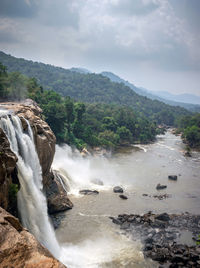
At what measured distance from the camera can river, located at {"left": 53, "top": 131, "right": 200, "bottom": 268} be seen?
16547mm

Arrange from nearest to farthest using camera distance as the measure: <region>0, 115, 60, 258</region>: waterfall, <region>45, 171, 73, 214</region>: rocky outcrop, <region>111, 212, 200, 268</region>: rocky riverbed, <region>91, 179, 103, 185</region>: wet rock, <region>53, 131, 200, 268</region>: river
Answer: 1. <region>0, 115, 60, 258</region>: waterfall
2. <region>53, 131, 200, 268</region>: river
3. <region>111, 212, 200, 268</region>: rocky riverbed
4. <region>45, 171, 73, 214</region>: rocky outcrop
5. <region>91, 179, 103, 185</region>: wet rock

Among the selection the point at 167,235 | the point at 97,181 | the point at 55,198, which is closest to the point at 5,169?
the point at 55,198

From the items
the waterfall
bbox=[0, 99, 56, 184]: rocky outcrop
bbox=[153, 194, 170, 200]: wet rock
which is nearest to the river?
bbox=[153, 194, 170, 200]: wet rock

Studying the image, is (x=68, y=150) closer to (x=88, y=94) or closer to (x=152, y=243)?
(x=152, y=243)

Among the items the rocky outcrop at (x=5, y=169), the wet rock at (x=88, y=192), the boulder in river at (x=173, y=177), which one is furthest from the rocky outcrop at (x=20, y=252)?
the boulder in river at (x=173, y=177)

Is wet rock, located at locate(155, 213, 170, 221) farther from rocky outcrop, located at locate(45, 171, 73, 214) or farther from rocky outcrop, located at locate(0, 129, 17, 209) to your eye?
rocky outcrop, located at locate(0, 129, 17, 209)

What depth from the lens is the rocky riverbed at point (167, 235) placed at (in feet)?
54.7

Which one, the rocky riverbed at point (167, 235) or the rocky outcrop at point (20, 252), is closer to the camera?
the rocky outcrop at point (20, 252)

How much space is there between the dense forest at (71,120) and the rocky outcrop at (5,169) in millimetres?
22278

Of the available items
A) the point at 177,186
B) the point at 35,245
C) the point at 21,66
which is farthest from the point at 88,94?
the point at 35,245

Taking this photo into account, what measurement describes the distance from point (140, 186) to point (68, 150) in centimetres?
1466

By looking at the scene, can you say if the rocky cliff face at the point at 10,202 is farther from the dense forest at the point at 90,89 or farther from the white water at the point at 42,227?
the dense forest at the point at 90,89

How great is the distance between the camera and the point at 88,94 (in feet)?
520

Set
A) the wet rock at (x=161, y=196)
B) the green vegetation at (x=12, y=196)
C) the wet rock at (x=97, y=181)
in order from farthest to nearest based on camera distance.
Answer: the wet rock at (x=97, y=181) → the wet rock at (x=161, y=196) → the green vegetation at (x=12, y=196)
